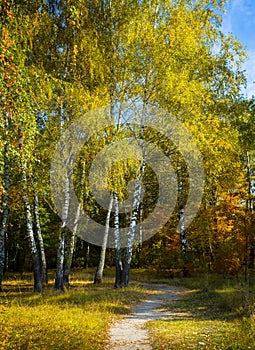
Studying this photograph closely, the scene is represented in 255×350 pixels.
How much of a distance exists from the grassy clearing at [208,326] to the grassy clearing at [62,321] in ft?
4.47

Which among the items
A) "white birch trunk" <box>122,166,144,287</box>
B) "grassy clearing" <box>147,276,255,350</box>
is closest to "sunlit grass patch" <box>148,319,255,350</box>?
"grassy clearing" <box>147,276,255,350</box>

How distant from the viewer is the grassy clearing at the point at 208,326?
6.85m

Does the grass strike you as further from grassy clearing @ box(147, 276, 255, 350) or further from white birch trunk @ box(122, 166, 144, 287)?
white birch trunk @ box(122, 166, 144, 287)

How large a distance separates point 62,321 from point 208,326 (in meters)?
3.64

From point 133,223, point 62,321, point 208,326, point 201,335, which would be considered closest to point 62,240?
point 133,223

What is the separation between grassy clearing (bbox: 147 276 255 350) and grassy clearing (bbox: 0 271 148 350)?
4.47 ft

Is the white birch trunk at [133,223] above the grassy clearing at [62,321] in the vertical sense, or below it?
above

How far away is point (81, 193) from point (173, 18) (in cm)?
885

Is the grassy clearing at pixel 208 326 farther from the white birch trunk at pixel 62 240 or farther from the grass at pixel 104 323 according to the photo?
the white birch trunk at pixel 62 240

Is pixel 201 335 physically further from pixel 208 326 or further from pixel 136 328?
pixel 136 328

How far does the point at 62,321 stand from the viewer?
851cm

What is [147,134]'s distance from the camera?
16234 millimetres

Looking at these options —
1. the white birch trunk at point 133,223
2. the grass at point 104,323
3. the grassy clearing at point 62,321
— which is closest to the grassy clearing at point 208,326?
the grass at point 104,323

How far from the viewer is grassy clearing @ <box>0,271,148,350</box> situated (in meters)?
6.50
